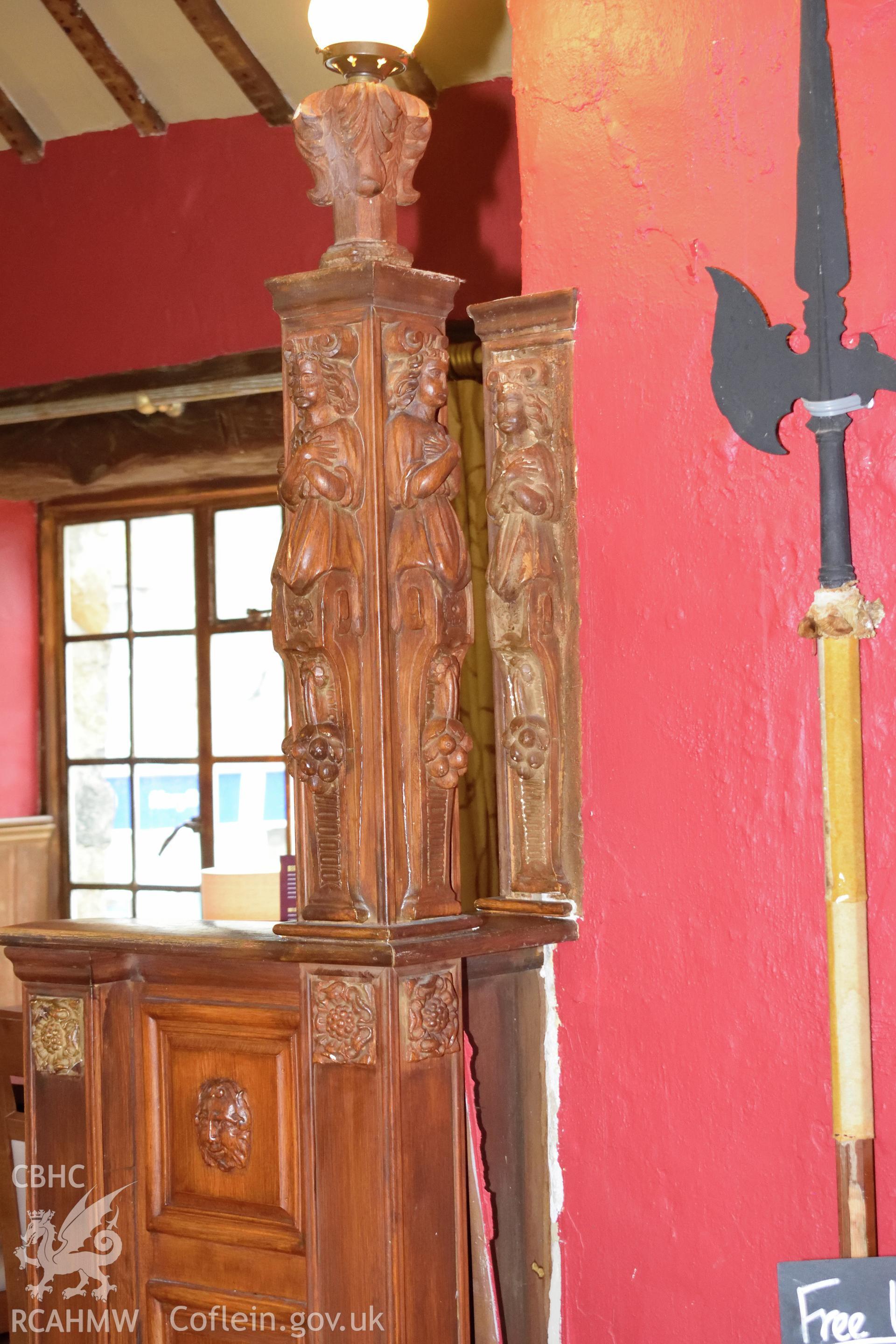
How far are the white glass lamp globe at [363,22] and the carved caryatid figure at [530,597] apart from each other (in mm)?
454

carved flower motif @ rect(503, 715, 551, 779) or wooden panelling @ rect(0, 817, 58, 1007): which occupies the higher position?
carved flower motif @ rect(503, 715, 551, 779)

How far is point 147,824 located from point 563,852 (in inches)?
125

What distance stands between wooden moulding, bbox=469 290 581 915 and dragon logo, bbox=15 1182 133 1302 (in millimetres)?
669

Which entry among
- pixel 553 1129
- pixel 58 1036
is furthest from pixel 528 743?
pixel 58 1036

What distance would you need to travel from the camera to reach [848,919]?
5.77 feet

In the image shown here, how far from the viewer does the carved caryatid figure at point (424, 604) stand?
1.87 meters

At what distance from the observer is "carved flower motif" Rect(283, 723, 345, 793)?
186 cm

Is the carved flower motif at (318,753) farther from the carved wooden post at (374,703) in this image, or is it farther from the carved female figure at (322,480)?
the carved female figure at (322,480)

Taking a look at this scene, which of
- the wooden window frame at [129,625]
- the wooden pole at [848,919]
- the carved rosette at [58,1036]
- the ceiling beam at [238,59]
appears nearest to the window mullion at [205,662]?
the wooden window frame at [129,625]

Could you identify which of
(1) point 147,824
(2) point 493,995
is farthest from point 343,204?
(1) point 147,824

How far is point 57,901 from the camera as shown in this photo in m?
5.17

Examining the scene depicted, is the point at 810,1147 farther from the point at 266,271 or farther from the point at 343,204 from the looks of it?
the point at 266,271

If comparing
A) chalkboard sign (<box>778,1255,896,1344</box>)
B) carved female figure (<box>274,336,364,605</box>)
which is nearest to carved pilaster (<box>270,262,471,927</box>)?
carved female figure (<box>274,336,364,605</box>)

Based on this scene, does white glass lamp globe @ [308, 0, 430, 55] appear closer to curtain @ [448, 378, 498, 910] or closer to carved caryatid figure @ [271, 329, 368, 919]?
carved caryatid figure @ [271, 329, 368, 919]
